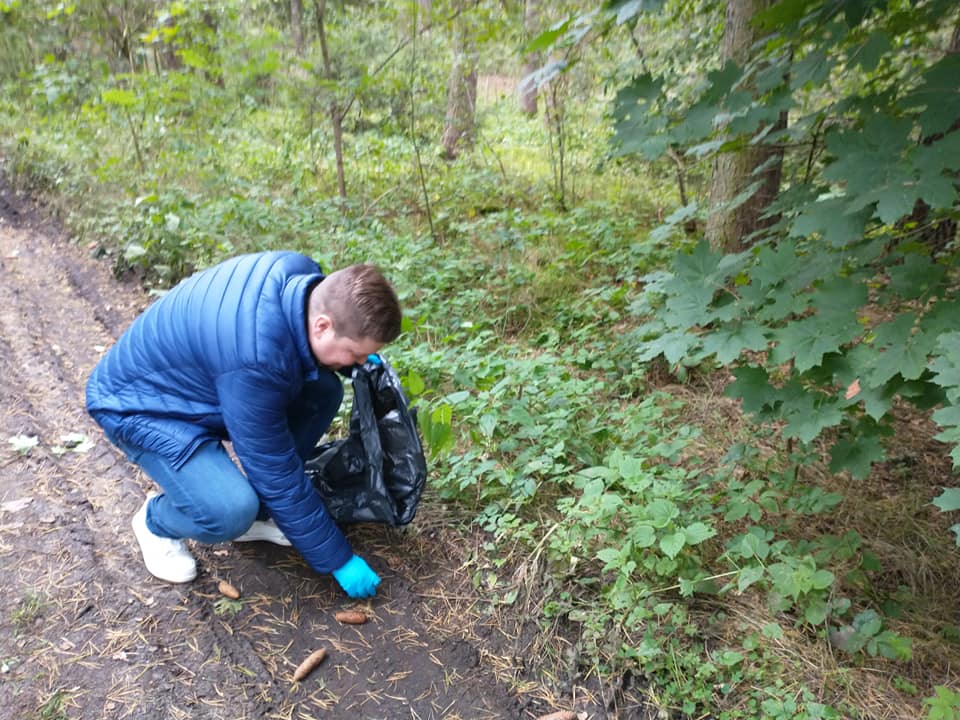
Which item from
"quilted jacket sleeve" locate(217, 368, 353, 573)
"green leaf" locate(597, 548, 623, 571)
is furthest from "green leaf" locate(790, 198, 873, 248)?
"quilted jacket sleeve" locate(217, 368, 353, 573)

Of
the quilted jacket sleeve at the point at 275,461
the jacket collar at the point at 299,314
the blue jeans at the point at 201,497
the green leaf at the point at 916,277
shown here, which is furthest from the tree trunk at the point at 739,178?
the blue jeans at the point at 201,497

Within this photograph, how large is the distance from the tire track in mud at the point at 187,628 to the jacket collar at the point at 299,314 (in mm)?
934

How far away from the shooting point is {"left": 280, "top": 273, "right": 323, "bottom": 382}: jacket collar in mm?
2025

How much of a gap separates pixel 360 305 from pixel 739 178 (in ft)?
7.99

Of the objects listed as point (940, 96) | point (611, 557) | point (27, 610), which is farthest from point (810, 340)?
point (27, 610)

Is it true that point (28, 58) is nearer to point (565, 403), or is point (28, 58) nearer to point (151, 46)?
point (151, 46)

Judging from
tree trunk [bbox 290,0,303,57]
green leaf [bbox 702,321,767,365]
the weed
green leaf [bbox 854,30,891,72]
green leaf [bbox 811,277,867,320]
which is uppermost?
tree trunk [bbox 290,0,303,57]

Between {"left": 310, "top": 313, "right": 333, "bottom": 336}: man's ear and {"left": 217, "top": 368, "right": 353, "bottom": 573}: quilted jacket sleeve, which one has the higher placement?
{"left": 310, "top": 313, "right": 333, "bottom": 336}: man's ear

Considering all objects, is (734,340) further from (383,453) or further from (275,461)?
(275,461)

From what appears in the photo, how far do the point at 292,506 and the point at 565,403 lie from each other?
4.07ft

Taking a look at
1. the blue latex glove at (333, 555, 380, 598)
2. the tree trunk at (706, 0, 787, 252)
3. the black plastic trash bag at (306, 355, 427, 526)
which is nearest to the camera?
the blue latex glove at (333, 555, 380, 598)

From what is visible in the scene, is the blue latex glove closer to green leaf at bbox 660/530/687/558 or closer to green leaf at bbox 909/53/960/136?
green leaf at bbox 660/530/687/558

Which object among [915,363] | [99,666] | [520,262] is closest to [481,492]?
[99,666]

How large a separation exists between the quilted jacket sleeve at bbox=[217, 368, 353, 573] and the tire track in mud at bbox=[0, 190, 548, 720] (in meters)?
0.28
